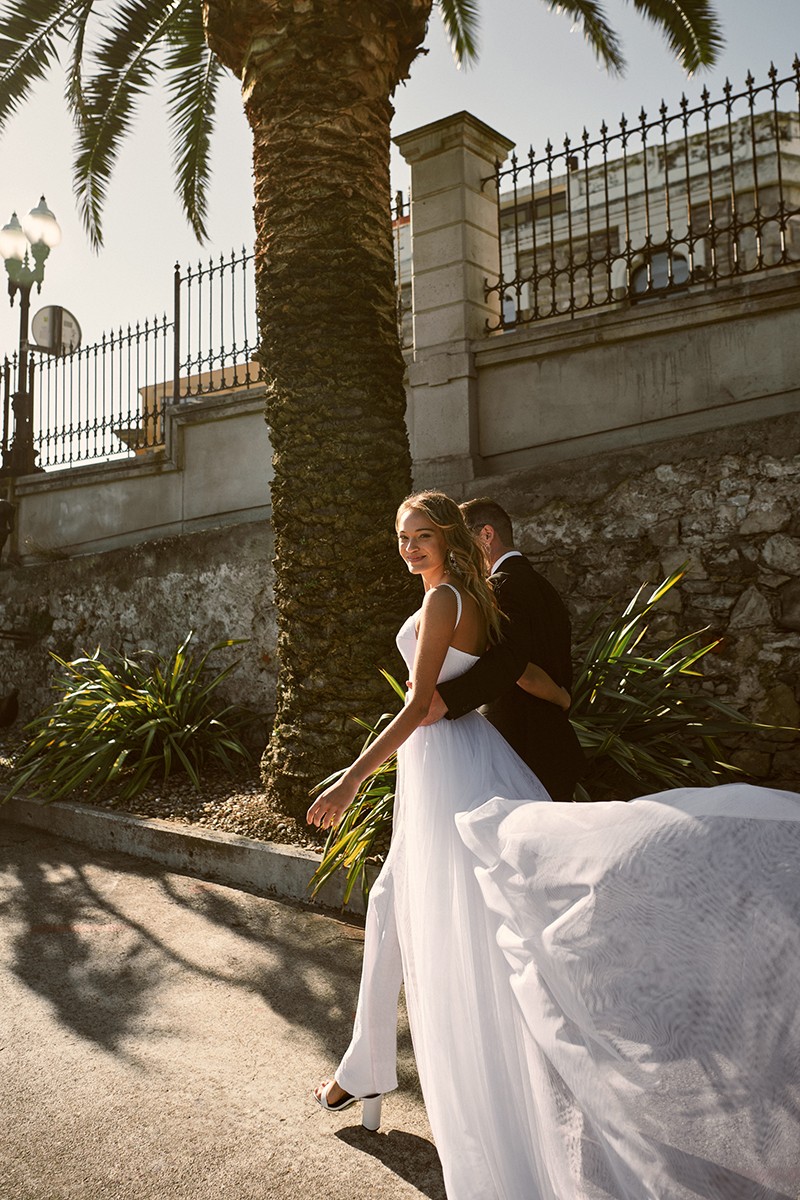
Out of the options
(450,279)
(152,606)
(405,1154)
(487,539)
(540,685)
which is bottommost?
(405,1154)

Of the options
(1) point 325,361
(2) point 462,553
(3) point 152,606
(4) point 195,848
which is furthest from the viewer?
(3) point 152,606

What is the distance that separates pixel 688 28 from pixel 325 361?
517cm

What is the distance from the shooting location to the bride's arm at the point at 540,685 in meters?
3.17

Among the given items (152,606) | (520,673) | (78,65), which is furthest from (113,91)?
(520,673)

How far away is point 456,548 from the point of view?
9.84 feet

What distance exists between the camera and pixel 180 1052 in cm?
340

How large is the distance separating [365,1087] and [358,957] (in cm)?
155

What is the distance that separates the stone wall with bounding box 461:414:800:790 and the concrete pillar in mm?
1556

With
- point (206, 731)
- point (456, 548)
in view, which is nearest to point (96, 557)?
point (206, 731)

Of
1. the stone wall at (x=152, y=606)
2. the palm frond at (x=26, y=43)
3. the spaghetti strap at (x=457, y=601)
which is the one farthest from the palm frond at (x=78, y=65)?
the spaghetti strap at (x=457, y=601)

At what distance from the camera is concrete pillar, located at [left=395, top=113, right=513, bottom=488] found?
26.6 feet

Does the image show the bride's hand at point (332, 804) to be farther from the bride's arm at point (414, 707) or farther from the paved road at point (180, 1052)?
the paved road at point (180, 1052)

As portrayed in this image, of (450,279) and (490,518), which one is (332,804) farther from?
(450,279)

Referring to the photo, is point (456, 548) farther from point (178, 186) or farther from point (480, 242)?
point (178, 186)
